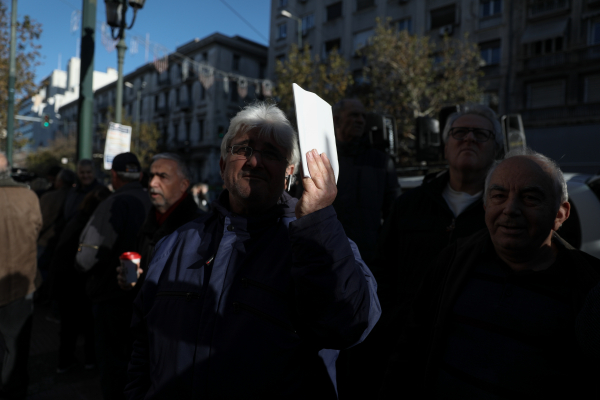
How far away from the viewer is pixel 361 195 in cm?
339

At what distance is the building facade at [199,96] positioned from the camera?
39.2m

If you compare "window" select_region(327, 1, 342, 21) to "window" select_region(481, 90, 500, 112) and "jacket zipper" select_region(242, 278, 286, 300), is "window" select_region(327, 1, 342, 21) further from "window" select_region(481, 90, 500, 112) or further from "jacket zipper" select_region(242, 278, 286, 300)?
"jacket zipper" select_region(242, 278, 286, 300)

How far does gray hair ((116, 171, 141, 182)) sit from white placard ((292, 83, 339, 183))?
290 centimetres

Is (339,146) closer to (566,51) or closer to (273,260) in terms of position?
(273,260)

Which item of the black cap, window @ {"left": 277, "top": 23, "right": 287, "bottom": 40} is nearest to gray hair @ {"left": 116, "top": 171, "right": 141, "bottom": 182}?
the black cap

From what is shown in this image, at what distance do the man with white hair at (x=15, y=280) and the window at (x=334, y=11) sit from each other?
29.9 metres

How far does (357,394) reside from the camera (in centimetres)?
276

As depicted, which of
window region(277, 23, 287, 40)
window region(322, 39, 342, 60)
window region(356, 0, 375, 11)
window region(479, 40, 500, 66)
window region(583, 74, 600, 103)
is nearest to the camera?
window region(583, 74, 600, 103)

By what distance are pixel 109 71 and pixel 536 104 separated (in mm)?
64456

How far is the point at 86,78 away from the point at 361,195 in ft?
16.8

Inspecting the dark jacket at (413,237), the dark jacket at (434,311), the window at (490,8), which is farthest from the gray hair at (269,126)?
the window at (490,8)

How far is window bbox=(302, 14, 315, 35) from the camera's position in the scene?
1244 inches

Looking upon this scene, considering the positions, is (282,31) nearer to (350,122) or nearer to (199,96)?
(199,96)

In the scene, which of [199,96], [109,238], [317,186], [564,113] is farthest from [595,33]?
[199,96]
